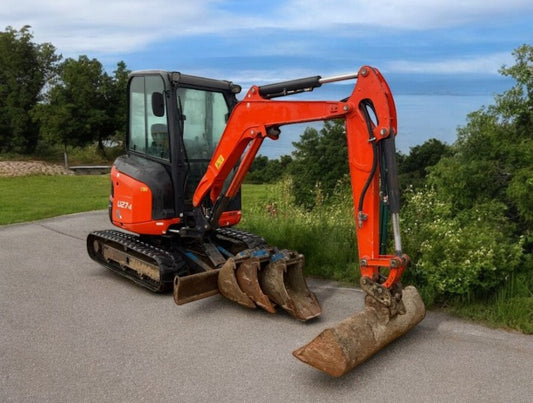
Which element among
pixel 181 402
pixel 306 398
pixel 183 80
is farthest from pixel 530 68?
pixel 181 402

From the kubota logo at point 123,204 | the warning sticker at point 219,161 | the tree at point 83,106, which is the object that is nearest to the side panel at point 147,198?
the kubota logo at point 123,204

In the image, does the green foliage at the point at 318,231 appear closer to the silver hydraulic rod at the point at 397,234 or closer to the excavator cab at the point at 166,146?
the excavator cab at the point at 166,146

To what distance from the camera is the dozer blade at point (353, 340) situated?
4.48 metres

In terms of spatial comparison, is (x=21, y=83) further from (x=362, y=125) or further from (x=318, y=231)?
(x=362, y=125)

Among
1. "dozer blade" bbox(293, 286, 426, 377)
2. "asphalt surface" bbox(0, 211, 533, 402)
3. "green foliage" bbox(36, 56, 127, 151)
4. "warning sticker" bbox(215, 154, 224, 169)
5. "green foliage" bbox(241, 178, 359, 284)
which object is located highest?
"green foliage" bbox(36, 56, 127, 151)

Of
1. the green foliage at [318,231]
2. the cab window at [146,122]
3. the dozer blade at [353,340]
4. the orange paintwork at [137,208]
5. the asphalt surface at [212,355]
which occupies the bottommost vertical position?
the asphalt surface at [212,355]

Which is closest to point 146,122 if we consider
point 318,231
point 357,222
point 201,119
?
point 201,119

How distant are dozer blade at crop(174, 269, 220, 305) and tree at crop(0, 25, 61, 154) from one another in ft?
86.3

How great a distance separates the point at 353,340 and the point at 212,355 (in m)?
1.38

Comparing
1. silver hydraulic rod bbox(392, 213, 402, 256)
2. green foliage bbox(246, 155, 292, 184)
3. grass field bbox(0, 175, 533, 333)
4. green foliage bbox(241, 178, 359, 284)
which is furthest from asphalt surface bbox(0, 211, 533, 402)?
green foliage bbox(246, 155, 292, 184)

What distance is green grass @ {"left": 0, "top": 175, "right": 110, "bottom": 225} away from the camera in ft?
44.0

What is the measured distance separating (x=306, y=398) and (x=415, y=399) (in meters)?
0.85

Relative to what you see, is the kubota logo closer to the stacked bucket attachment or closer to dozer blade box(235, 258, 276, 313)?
the stacked bucket attachment

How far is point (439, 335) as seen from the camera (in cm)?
549
